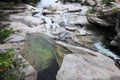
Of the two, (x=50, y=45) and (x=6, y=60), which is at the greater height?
(x=6, y=60)

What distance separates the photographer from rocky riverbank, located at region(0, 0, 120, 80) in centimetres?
894

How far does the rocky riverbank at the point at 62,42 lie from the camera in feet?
29.3

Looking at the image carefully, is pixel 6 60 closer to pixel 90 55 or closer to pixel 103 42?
pixel 90 55

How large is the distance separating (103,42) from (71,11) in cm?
714

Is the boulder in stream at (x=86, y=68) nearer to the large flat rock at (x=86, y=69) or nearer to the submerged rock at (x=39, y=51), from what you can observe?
the large flat rock at (x=86, y=69)

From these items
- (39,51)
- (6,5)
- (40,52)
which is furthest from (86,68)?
(6,5)

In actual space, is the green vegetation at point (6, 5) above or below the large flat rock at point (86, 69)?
above

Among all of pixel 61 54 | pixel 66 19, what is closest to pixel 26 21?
pixel 66 19

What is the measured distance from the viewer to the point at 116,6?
1439 centimetres

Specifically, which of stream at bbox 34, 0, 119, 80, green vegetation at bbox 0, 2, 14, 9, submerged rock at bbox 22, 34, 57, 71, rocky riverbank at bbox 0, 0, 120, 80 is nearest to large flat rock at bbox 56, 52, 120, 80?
rocky riverbank at bbox 0, 0, 120, 80

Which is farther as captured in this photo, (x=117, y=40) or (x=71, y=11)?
(x=71, y=11)

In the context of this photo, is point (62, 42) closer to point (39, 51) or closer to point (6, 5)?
point (39, 51)

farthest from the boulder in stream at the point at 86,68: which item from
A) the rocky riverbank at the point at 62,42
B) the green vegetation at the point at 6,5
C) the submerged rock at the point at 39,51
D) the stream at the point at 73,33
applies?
the green vegetation at the point at 6,5

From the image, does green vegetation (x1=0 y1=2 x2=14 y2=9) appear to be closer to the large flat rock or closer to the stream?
the stream
